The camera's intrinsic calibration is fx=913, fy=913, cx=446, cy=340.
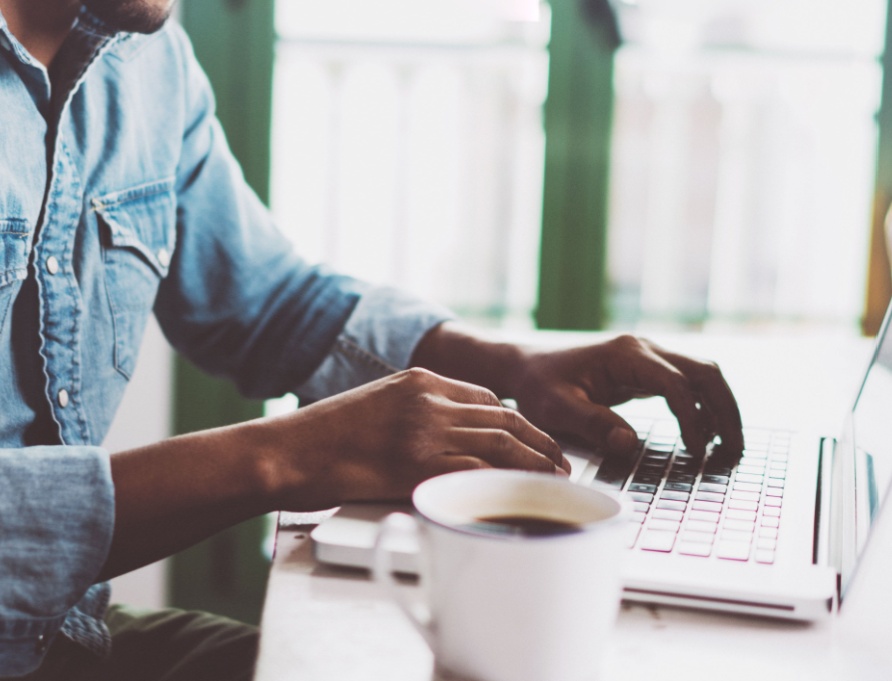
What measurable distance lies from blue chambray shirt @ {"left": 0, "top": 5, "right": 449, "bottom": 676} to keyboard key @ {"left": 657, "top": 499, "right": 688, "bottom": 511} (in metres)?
0.33

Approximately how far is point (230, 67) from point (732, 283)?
1.12 m

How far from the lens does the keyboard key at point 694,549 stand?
1.60 ft

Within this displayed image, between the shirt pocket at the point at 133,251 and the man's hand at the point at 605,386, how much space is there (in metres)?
0.33

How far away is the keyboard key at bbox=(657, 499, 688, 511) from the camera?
0.56 meters

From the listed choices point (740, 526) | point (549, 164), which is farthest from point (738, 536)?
point (549, 164)

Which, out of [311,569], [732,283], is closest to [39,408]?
[311,569]

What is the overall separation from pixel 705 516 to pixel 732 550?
0.06m

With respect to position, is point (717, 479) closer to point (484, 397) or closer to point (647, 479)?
point (647, 479)

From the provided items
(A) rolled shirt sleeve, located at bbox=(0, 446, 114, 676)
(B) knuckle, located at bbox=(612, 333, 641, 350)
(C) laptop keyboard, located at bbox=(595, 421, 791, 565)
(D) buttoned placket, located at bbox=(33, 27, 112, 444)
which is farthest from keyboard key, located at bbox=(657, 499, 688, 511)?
(D) buttoned placket, located at bbox=(33, 27, 112, 444)

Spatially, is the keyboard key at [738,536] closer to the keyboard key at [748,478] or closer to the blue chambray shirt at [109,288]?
the keyboard key at [748,478]

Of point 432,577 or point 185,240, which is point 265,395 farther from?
point 432,577

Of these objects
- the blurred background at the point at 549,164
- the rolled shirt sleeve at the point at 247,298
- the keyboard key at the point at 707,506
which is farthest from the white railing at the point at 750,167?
the keyboard key at the point at 707,506

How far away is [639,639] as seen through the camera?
1.42 ft

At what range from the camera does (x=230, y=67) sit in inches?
68.4
